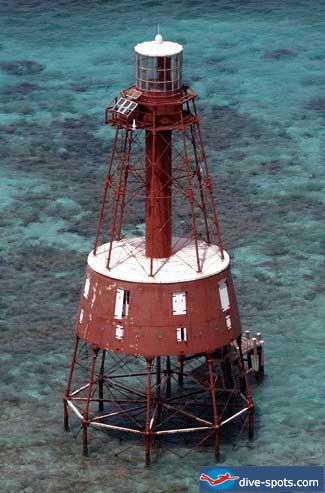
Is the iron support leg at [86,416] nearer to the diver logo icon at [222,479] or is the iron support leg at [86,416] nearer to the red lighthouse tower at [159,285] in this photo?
the red lighthouse tower at [159,285]

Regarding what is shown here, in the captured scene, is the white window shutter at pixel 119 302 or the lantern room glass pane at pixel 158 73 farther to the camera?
the white window shutter at pixel 119 302

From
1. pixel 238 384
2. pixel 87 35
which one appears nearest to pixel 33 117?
pixel 87 35

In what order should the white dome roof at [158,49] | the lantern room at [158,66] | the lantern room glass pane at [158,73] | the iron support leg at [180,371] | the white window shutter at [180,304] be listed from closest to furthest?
the white dome roof at [158,49] < the lantern room at [158,66] < the lantern room glass pane at [158,73] < the white window shutter at [180,304] < the iron support leg at [180,371]

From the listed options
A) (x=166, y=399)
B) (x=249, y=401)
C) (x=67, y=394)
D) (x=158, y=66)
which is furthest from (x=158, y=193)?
(x=166, y=399)

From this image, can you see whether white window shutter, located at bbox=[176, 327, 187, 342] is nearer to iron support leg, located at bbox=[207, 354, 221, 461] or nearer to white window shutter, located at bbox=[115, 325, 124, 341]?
iron support leg, located at bbox=[207, 354, 221, 461]

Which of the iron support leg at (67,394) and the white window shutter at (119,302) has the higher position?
the white window shutter at (119,302)

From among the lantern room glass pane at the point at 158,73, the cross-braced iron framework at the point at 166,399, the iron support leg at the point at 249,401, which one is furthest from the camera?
the iron support leg at the point at 249,401

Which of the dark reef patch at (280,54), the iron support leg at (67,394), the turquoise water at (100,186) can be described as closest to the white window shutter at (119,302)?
the iron support leg at (67,394)

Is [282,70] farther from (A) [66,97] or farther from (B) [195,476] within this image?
(B) [195,476]
